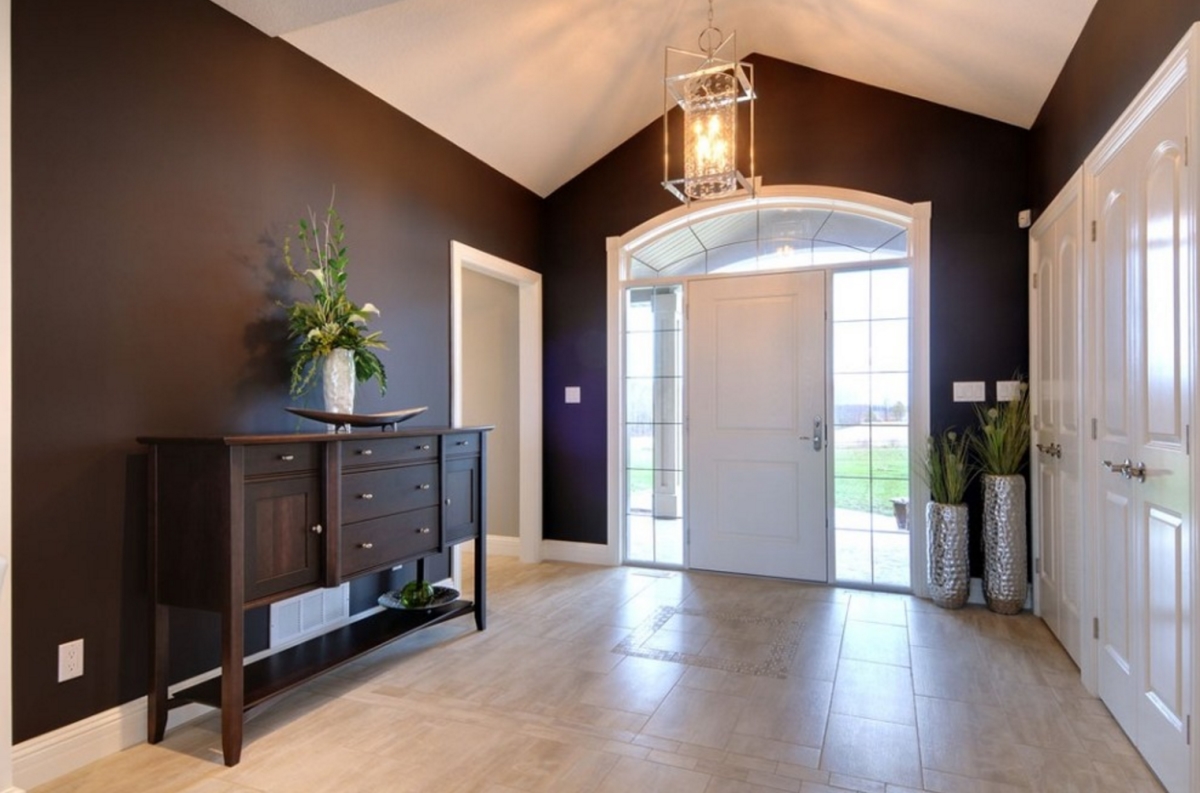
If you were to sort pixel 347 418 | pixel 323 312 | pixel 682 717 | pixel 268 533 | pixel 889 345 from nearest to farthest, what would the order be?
pixel 268 533 → pixel 682 717 → pixel 347 418 → pixel 323 312 → pixel 889 345

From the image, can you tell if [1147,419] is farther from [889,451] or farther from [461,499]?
[461,499]

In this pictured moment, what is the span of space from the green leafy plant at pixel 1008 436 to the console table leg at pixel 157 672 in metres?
3.96

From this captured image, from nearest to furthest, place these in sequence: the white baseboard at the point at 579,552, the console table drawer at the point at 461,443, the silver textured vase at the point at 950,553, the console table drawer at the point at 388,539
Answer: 1. the console table drawer at the point at 388,539
2. the console table drawer at the point at 461,443
3. the silver textured vase at the point at 950,553
4. the white baseboard at the point at 579,552

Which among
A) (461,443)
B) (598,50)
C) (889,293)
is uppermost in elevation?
(598,50)

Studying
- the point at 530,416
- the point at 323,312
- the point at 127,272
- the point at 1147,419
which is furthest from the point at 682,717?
the point at 530,416

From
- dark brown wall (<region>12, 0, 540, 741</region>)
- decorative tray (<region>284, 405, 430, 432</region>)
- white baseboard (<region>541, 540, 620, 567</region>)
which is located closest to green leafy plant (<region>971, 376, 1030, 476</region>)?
white baseboard (<region>541, 540, 620, 567</region>)

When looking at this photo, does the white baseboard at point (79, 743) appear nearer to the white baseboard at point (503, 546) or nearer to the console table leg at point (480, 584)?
the console table leg at point (480, 584)

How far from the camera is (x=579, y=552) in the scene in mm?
4836

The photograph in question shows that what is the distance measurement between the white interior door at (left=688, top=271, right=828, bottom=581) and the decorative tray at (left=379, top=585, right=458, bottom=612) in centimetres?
188

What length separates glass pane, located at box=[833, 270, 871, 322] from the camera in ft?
13.7

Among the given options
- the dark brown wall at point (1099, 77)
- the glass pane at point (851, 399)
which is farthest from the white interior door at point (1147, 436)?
the glass pane at point (851, 399)

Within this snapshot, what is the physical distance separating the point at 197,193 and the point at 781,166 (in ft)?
11.0

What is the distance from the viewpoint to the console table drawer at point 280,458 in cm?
219

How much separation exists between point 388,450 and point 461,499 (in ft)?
2.03
